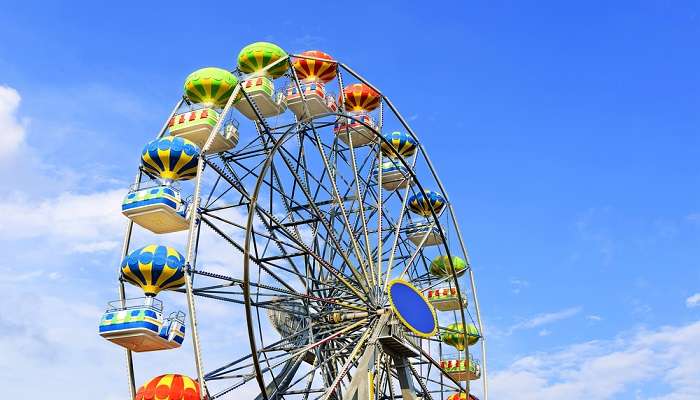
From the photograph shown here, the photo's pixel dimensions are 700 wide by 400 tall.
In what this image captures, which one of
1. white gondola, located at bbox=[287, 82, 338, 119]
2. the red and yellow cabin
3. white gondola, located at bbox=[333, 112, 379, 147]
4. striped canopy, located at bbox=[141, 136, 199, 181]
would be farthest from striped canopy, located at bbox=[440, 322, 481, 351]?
striped canopy, located at bbox=[141, 136, 199, 181]

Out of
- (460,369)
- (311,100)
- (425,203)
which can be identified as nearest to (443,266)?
(425,203)

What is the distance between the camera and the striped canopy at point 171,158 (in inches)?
596

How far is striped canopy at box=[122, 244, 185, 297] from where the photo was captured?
13.9m

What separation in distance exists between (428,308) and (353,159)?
168 inches

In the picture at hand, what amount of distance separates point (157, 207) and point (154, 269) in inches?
→ 52.0

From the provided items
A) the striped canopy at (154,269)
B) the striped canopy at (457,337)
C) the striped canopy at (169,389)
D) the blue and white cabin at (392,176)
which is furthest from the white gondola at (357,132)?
the striped canopy at (169,389)

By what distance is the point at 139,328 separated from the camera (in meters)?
13.2

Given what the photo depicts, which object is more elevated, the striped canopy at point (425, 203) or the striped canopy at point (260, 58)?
the striped canopy at point (260, 58)

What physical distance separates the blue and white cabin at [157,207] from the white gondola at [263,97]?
4007mm

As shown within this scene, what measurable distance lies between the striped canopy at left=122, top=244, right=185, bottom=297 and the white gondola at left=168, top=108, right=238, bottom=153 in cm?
348

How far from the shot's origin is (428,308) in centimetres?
1781

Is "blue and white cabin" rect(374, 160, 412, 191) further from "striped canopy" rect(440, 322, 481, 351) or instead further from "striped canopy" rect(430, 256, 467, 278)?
"striped canopy" rect(440, 322, 481, 351)

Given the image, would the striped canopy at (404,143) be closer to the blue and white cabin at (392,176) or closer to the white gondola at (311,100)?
the blue and white cabin at (392,176)

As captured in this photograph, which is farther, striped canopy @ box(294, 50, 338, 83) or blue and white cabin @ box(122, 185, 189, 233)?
striped canopy @ box(294, 50, 338, 83)
